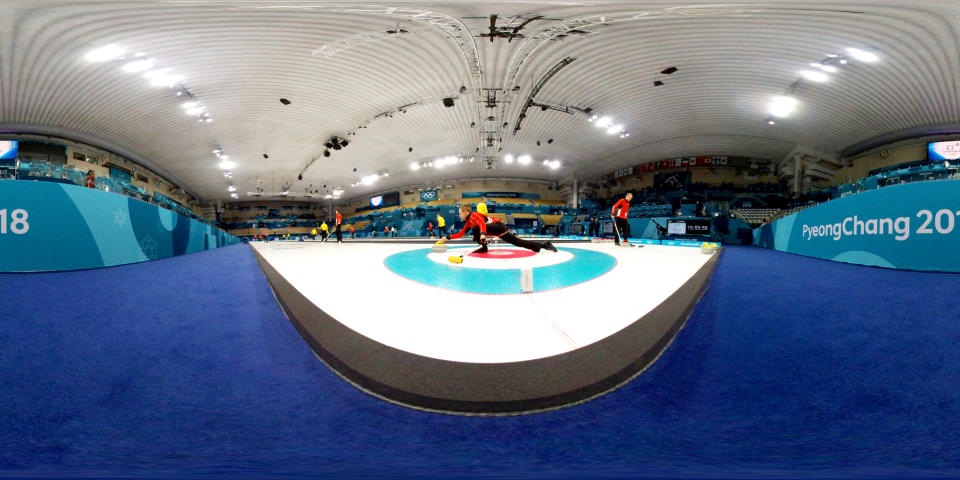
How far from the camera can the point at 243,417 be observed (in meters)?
1.00

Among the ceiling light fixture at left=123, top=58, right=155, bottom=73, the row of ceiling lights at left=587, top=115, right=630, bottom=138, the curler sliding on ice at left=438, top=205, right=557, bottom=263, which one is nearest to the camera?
the curler sliding on ice at left=438, top=205, right=557, bottom=263

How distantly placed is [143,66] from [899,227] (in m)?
17.4

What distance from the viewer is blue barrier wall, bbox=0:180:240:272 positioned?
15.0 ft

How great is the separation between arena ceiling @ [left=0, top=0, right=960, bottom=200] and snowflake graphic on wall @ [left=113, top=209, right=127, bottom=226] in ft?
14.0

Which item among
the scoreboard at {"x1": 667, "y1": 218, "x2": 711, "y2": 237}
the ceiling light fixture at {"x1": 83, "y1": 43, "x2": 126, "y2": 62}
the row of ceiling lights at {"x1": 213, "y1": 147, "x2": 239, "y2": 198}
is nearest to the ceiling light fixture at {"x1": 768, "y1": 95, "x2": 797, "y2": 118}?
the scoreboard at {"x1": 667, "y1": 218, "x2": 711, "y2": 237}

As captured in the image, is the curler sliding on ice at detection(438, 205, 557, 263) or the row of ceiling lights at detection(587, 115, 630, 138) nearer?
the curler sliding on ice at detection(438, 205, 557, 263)

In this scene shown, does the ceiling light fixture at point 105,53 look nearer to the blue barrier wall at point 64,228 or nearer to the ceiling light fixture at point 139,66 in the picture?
the ceiling light fixture at point 139,66

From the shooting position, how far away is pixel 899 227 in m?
4.39

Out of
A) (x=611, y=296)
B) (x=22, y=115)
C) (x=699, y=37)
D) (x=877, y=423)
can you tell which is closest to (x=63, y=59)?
(x=22, y=115)

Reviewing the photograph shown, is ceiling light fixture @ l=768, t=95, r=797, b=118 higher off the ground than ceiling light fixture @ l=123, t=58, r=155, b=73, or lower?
higher

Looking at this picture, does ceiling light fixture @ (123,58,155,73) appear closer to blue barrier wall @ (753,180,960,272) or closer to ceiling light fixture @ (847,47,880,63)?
blue barrier wall @ (753,180,960,272)

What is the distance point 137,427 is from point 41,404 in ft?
1.48

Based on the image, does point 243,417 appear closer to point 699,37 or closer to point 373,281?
point 373,281

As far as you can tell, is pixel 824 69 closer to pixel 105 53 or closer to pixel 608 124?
pixel 608 124
